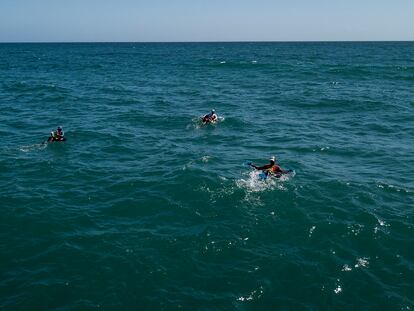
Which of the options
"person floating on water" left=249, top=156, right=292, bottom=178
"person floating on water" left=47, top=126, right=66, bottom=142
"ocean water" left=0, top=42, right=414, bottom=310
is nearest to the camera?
"ocean water" left=0, top=42, right=414, bottom=310

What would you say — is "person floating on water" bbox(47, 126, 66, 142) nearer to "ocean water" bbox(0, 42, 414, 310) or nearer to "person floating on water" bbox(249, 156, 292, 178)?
"ocean water" bbox(0, 42, 414, 310)

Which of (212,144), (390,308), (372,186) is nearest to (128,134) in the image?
(212,144)

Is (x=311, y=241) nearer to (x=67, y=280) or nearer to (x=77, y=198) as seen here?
(x=67, y=280)

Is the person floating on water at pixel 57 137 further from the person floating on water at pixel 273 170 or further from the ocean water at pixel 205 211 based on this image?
the person floating on water at pixel 273 170

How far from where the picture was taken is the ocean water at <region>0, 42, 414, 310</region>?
17.8 meters

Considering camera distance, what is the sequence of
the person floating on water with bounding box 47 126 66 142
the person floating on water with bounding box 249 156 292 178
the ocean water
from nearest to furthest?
the ocean water
the person floating on water with bounding box 249 156 292 178
the person floating on water with bounding box 47 126 66 142

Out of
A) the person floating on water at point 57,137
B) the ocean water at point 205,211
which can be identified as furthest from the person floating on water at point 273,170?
the person floating on water at point 57,137

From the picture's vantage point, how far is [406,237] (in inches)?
853

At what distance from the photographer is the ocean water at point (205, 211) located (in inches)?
701

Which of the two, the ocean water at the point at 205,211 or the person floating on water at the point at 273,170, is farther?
Answer: the person floating on water at the point at 273,170

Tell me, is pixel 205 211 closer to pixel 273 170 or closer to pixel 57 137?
pixel 273 170

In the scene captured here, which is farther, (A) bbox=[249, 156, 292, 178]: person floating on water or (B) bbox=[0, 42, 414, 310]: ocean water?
(A) bbox=[249, 156, 292, 178]: person floating on water

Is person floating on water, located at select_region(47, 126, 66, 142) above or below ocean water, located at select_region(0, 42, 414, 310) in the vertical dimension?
above

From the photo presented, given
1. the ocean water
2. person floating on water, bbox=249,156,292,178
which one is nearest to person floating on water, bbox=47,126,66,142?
the ocean water
